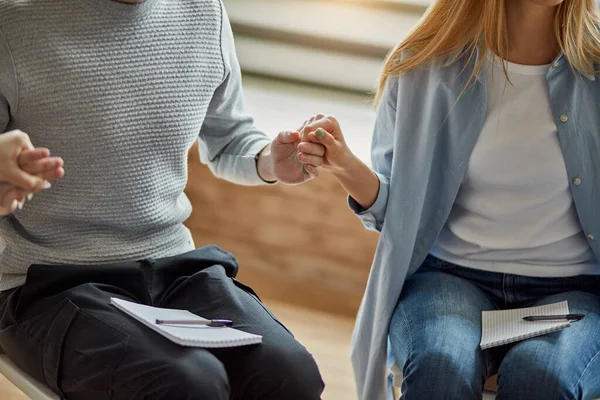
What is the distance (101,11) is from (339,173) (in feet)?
1.65

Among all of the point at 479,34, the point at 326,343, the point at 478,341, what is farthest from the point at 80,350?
the point at 326,343

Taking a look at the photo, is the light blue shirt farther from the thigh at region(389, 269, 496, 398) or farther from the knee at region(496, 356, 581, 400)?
the knee at region(496, 356, 581, 400)

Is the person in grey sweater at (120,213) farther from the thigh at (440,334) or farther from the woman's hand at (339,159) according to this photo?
the thigh at (440,334)

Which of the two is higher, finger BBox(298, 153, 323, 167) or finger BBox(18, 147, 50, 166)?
finger BBox(18, 147, 50, 166)

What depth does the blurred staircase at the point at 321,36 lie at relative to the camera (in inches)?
95.3

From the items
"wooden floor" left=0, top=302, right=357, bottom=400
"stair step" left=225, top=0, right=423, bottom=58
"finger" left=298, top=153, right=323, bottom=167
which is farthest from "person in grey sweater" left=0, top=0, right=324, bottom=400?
"stair step" left=225, top=0, right=423, bottom=58

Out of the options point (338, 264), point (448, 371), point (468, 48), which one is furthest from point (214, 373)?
point (338, 264)

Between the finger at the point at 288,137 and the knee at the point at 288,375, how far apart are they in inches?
14.8

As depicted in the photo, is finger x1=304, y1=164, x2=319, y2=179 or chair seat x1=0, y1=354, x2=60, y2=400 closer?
chair seat x1=0, y1=354, x2=60, y2=400

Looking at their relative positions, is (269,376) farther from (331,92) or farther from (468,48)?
(331,92)

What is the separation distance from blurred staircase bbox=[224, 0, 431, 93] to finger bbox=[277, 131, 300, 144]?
3.01ft

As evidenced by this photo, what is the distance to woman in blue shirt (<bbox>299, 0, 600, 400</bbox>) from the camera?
1.57 meters

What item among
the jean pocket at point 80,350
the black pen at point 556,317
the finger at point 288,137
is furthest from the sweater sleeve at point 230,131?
the black pen at point 556,317

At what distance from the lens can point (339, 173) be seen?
1590 millimetres
